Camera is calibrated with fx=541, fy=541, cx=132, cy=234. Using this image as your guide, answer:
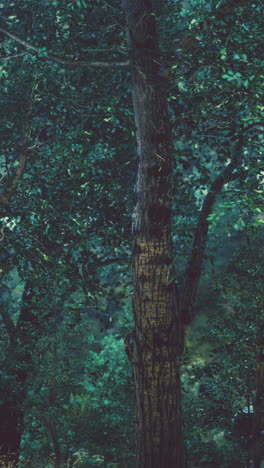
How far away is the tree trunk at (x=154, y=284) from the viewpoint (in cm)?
857

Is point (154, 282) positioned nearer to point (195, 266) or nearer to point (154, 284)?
point (154, 284)

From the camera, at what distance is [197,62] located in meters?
8.82

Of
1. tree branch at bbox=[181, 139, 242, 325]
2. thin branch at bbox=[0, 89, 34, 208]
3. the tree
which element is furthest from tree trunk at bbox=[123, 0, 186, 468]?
thin branch at bbox=[0, 89, 34, 208]

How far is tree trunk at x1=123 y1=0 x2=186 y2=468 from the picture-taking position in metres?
A: 8.57

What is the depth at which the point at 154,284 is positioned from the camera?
855 cm

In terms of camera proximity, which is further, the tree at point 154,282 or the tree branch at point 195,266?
the tree branch at point 195,266

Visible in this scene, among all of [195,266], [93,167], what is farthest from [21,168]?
[195,266]

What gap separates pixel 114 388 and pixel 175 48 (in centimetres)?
987

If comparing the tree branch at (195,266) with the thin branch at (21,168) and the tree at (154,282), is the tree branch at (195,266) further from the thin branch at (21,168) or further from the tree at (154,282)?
the thin branch at (21,168)

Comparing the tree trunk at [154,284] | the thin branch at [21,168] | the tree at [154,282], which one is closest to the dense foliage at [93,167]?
the thin branch at [21,168]

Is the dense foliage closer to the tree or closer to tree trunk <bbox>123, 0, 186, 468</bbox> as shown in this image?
the tree

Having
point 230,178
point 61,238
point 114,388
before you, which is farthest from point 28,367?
point 230,178

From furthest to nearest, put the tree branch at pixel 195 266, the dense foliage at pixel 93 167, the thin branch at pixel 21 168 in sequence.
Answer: the thin branch at pixel 21 168, the tree branch at pixel 195 266, the dense foliage at pixel 93 167

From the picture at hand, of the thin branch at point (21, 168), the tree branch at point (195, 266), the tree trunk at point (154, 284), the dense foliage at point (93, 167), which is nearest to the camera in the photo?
the tree trunk at point (154, 284)
